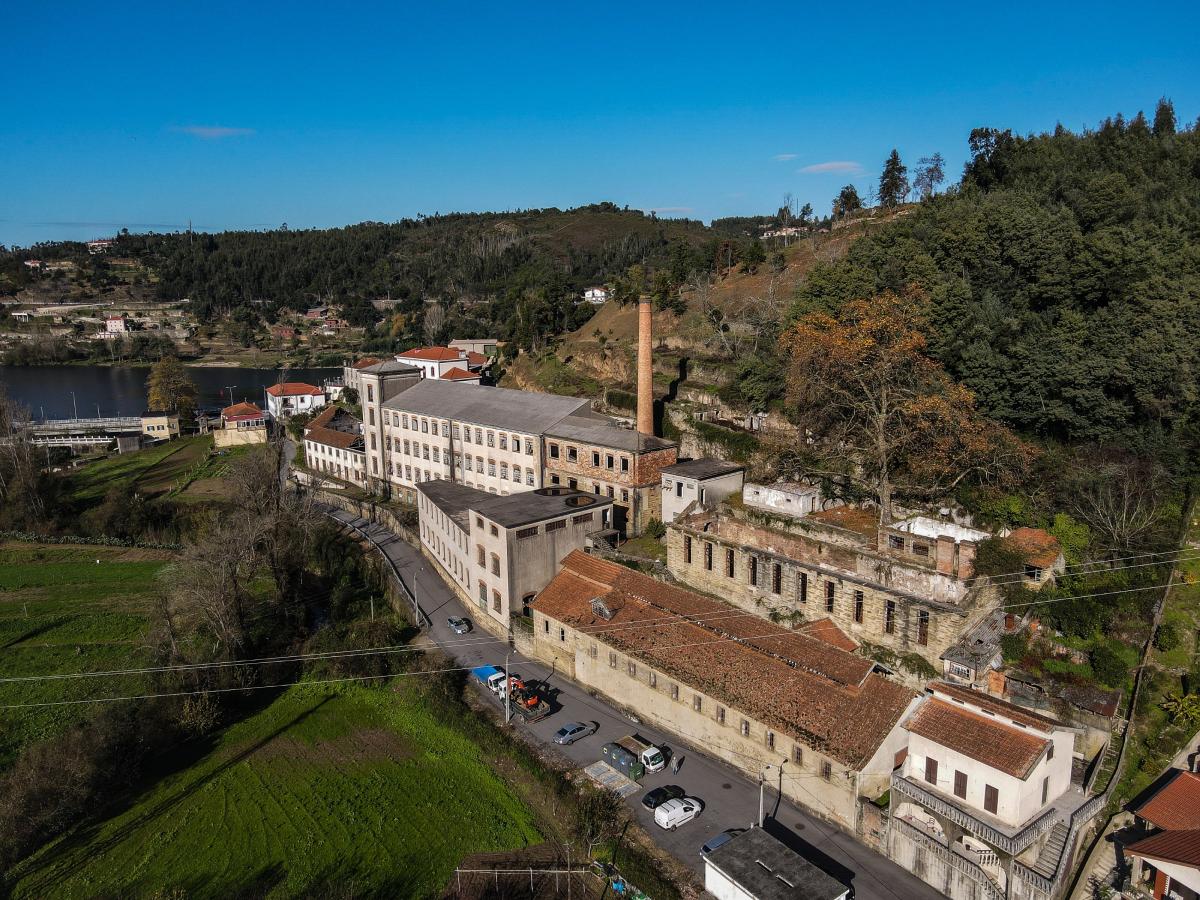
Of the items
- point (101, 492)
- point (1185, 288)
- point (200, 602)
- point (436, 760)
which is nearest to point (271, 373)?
point (101, 492)

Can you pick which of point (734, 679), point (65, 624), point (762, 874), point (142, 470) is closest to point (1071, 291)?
point (734, 679)

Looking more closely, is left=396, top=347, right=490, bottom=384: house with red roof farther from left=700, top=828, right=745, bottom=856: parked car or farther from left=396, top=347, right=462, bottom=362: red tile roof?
left=700, top=828, right=745, bottom=856: parked car

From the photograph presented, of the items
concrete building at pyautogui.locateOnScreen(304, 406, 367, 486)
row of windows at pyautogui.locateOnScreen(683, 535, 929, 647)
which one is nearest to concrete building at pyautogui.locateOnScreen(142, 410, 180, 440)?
concrete building at pyautogui.locateOnScreen(304, 406, 367, 486)

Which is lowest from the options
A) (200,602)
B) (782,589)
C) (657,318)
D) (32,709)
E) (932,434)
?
(32,709)

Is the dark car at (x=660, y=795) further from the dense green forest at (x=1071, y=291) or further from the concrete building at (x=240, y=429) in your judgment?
the concrete building at (x=240, y=429)

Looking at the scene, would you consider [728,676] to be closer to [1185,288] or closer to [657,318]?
[1185,288]

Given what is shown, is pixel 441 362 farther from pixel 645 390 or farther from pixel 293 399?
pixel 645 390
